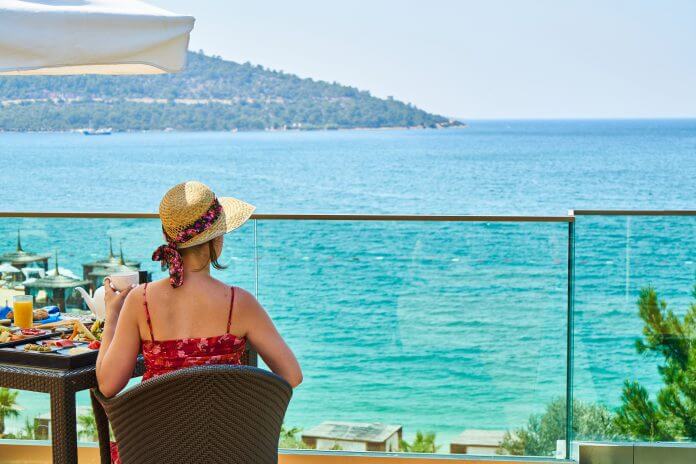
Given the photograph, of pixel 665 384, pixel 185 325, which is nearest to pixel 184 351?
pixel 185 325

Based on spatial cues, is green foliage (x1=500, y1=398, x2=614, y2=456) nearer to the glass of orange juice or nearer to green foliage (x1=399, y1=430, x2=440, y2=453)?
green foliage (x1=399, y1=430, x2=440, y2=453)

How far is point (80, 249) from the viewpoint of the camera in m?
4.45

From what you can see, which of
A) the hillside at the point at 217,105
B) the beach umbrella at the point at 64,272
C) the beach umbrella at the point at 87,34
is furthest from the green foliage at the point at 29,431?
the hillside at the point at 217,105

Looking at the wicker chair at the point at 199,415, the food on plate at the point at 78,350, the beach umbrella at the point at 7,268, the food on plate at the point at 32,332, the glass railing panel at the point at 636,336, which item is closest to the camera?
the wicker chair at the point at 199,415

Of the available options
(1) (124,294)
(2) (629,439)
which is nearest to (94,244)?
(1) (124,294)

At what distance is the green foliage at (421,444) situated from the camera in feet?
13.9

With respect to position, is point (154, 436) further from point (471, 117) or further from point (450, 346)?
point (471, 117)

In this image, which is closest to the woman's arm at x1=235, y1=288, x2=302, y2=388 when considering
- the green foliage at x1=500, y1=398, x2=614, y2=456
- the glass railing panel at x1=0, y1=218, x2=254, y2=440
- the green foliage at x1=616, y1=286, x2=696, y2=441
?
the glass railing panel at x1=0, y1=218, x2=254, y2=440

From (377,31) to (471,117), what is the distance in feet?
21.7

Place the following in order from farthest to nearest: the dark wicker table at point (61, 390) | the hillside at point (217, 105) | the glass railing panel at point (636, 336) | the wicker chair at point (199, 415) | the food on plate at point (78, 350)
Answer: the hillside at point (217, 105) < the glass railing panel at point (636, 336) < the food on plate at point (78, 350) < the dark wicker table at point (61, 390) < the wicker chair at point (199, 415)

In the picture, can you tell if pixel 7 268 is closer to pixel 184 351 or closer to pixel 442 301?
pixel 442 301

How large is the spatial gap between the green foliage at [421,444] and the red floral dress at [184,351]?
193cm

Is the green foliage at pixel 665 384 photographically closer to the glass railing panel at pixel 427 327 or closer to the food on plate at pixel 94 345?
the glass railing panel at pixel 427 327

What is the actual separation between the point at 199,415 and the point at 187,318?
0.29 meters
